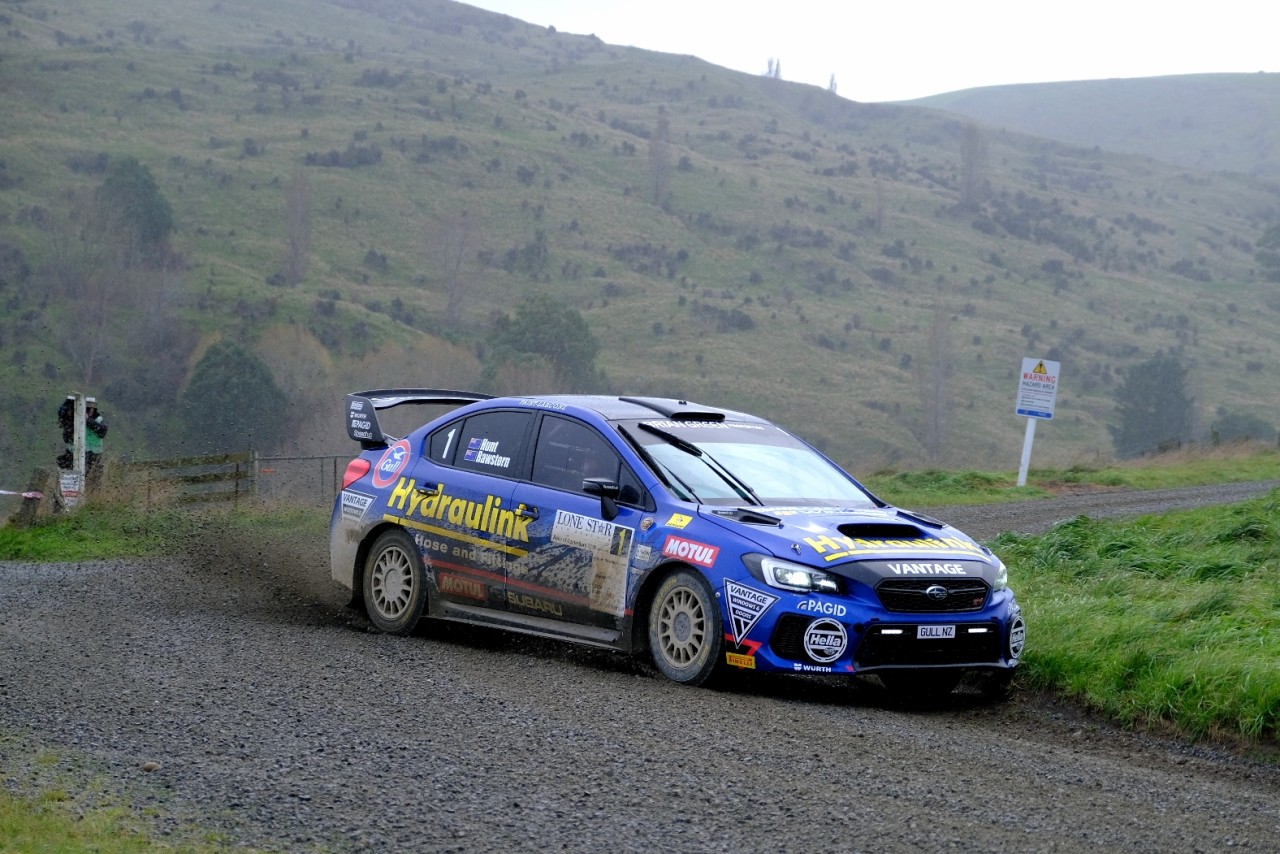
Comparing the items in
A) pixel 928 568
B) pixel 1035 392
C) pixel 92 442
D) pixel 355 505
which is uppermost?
pixel 1035 392

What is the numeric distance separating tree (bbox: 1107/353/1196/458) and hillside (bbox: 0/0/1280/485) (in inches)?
62.3

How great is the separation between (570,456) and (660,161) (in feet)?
380

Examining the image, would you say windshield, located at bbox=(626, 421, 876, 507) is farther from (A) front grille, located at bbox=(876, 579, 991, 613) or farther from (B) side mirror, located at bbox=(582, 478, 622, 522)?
(A) front grille, located at bbox=(876, 579, 991, 613)

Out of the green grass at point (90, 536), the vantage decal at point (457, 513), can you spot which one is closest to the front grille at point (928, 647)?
the vantage decal at point (457, 513)

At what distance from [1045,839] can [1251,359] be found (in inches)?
4095

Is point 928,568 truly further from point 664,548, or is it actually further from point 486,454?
point 486,454

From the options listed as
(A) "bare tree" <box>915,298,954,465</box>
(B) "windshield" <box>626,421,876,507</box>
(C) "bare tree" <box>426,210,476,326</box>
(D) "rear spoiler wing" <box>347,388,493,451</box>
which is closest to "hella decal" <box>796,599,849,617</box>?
(B) "windshield" <box>626,421,876,507</box>

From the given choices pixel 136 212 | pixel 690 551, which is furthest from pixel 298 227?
pixel 690 551

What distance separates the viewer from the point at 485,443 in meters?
9.62

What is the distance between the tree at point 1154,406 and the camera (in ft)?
265

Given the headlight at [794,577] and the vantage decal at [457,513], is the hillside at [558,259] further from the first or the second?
the headlight at [794,577]

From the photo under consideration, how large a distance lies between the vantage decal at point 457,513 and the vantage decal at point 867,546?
6.78ft

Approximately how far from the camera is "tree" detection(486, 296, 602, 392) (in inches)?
2674

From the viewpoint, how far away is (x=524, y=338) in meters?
68.9
